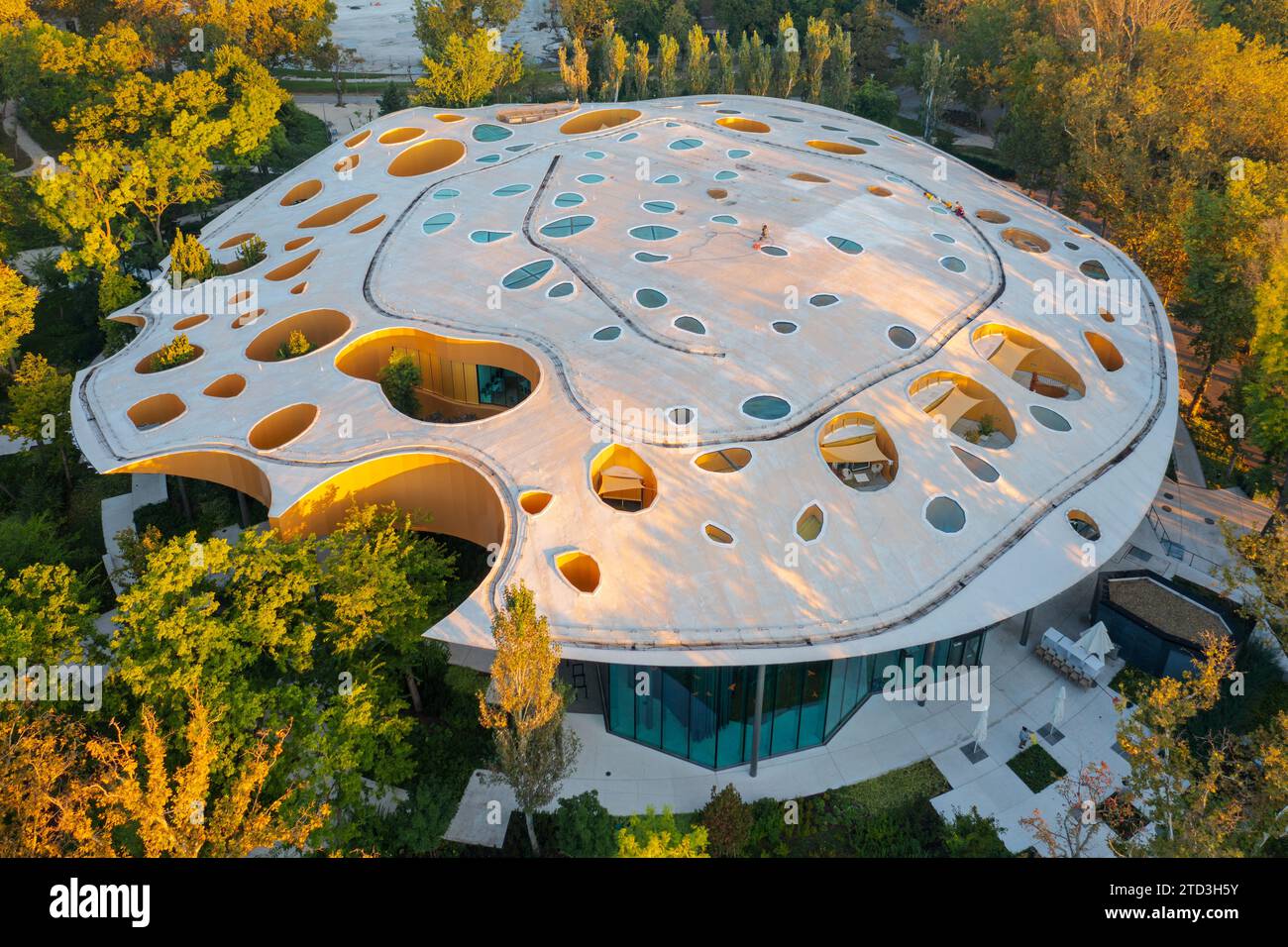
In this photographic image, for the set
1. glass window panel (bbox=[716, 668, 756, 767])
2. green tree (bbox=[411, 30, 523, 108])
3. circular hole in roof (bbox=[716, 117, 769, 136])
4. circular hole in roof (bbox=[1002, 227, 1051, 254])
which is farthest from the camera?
green tree (bbox=[411, 30, 523, 108])

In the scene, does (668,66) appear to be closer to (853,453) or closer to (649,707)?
(853,453)

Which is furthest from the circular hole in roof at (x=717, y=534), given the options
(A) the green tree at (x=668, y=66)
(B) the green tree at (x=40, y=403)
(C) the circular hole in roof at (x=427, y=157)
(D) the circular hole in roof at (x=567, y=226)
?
(A) the green tree at (x=668, y=66)

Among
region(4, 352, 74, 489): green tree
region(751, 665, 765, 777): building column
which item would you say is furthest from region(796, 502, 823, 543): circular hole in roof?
region(4, 352, 74, 489): green tree

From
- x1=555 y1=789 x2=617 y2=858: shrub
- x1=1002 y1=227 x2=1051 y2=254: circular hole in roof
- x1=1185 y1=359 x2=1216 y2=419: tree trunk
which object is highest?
x1=1002 y1=227 x2=1051 y2=254: circular hole in roof

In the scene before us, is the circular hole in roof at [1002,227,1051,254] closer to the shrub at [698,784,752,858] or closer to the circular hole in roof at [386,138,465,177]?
the circular hole in roof at [386,138,465,177]
